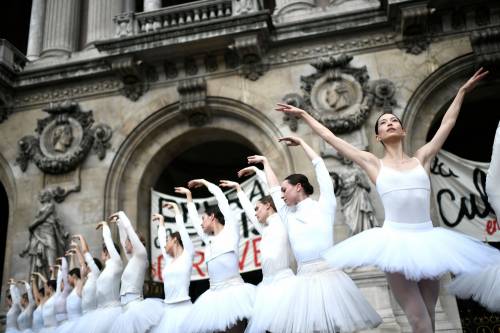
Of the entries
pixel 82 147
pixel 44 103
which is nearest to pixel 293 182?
pixel 82 147

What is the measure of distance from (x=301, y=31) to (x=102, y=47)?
5.14 m

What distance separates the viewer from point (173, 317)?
6906 millimetres

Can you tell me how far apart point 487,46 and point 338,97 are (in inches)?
142

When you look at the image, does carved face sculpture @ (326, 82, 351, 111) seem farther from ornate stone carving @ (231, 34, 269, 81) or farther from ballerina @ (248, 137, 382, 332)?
ballerina @ (248, 137, 382, 332)

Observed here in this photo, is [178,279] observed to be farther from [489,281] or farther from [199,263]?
[199,263]

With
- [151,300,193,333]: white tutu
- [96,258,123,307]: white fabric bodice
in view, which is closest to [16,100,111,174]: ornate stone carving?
[96,258,123,307]: white fabric bodice

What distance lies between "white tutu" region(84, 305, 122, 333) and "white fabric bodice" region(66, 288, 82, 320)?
916 millimetres

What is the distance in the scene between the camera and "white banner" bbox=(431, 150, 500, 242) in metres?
11.1

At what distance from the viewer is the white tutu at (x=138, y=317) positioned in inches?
285

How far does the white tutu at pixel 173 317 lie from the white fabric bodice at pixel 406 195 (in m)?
3.60

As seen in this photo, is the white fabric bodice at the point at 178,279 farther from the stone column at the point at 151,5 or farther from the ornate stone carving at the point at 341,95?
the stone column at the point at 151,5

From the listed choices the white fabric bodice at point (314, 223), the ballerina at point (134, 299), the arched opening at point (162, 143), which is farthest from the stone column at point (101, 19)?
the white fabric bodice at point (314, 223)

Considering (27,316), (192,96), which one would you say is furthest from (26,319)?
(192,96)

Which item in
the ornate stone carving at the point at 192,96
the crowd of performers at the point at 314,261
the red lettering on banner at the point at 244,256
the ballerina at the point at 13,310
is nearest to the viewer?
the crowd of performers at the point at 314,261
